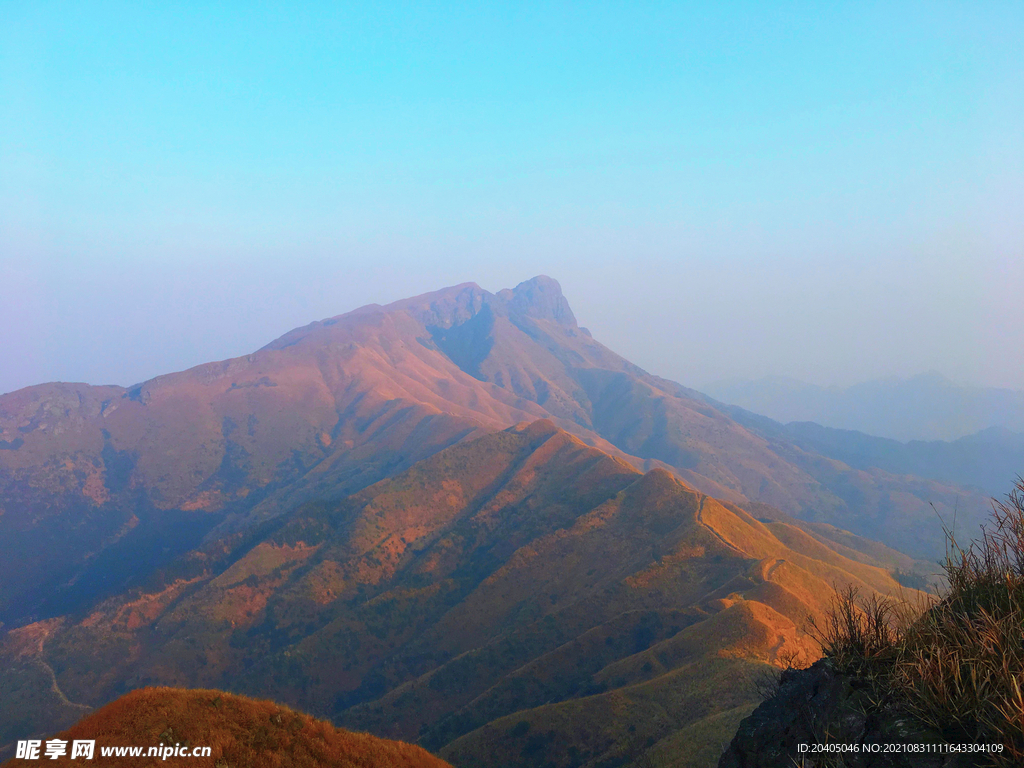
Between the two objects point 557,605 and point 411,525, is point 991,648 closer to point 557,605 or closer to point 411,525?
point 557,605

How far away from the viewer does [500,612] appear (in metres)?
111

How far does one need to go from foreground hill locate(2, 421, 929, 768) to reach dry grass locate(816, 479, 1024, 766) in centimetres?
3572

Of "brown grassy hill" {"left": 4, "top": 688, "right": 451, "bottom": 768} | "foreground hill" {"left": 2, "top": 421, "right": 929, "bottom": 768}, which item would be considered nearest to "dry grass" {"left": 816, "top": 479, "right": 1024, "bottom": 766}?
"brown grassy hill" {"left": 4, "top": 688, "right": 451, "bottom": 768}

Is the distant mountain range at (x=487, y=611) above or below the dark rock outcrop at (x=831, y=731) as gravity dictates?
below

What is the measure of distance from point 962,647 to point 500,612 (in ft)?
359

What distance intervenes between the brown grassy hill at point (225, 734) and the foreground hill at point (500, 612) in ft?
87.6

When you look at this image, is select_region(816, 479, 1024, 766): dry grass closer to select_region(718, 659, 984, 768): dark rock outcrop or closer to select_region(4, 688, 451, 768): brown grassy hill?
select_region(718, 659, 984, 768): dark rock outcrop

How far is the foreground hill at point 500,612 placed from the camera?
61.5m

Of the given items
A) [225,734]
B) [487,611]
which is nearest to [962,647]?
[225,734]

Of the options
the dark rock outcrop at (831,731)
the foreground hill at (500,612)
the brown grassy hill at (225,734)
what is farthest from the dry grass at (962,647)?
the foreground hill at (500,612)

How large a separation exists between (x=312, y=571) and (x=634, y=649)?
299ft

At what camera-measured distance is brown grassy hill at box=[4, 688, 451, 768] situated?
22859mm

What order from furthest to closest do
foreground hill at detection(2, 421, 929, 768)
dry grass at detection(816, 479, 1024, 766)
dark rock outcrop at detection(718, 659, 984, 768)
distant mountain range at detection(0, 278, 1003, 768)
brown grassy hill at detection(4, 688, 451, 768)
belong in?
distant mountain range at detection(0, 278, 1003, 768), foreground hill at detection(2, 421, 929, 768), brown grassy hill at detection(4, 688, 451, 768), dark rock outcrop at detection(718, 659, 984, 768), dry grass at detection(816, 479, 1024, 766)

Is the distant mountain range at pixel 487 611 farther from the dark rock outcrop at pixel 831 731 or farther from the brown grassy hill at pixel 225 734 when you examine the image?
the dark rock outcrop at pixel 831 731
